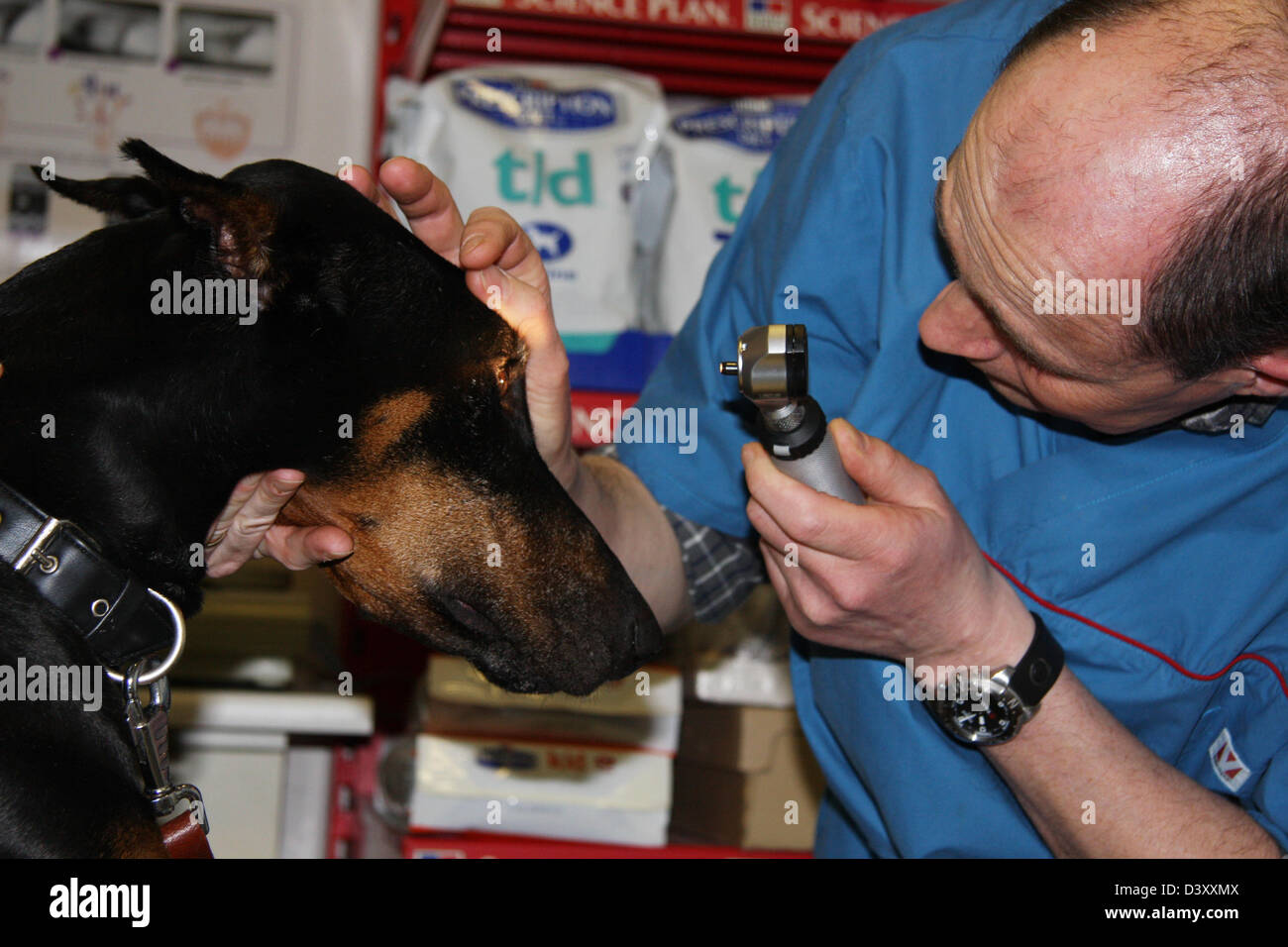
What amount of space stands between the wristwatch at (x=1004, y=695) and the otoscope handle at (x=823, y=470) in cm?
23

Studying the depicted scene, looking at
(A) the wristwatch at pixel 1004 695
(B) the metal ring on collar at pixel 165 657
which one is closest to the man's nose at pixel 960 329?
(A) the wristwatch at pixel 1004 695

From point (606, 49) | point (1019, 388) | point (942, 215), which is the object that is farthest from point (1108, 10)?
point (606, 49)

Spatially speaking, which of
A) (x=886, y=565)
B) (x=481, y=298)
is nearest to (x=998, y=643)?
(x=886, y=565)

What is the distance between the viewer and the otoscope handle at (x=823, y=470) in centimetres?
100

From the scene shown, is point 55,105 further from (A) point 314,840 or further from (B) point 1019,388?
(B) point 1019,388

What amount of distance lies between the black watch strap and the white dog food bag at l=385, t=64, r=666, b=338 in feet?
3.32

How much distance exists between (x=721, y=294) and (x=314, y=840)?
5.28ft

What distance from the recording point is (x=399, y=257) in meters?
1.10

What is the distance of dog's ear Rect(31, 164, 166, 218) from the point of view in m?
1.04

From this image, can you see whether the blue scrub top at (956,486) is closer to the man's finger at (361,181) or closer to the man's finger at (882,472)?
the man's finger at (882,472)

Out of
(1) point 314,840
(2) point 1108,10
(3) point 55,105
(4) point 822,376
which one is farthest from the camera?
(1) point 314,840

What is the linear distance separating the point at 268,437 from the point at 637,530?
44 cm

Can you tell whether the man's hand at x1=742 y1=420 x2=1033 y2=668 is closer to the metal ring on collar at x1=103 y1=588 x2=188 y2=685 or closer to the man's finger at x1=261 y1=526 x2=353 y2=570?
the man's finger at x1=261 y1=526 x2=353 y2=570

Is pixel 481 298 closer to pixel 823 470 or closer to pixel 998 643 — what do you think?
pixel 823 470
